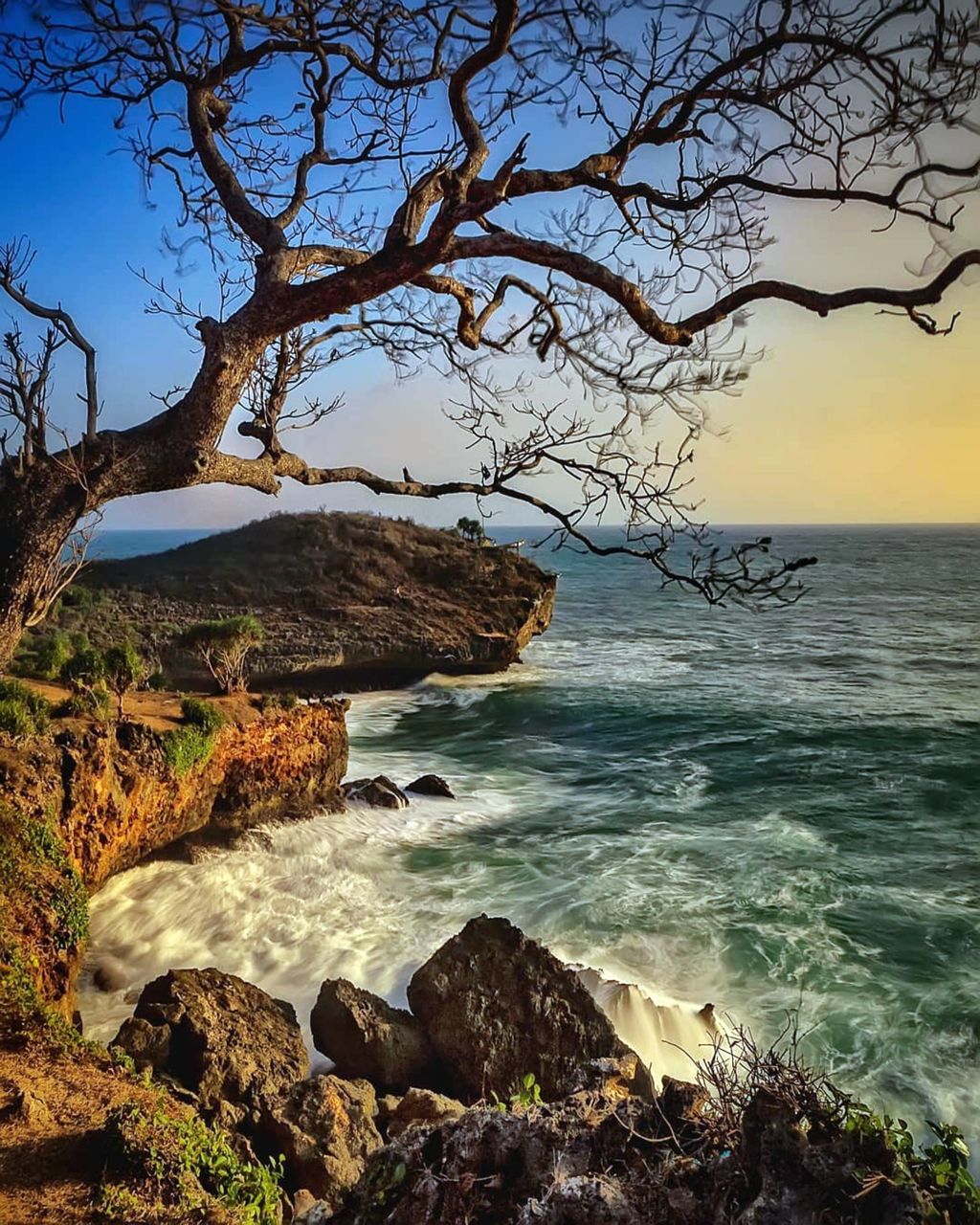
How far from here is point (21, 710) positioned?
458 inches

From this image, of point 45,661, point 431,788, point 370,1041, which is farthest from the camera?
point 431,788

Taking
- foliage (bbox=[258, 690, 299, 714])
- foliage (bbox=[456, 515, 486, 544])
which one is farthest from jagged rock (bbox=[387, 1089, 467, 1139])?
foliage (bbox=[456, 515, 486, 544])

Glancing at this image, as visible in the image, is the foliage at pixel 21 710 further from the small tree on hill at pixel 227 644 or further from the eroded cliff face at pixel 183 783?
the small tree on hill at pixel 227 644

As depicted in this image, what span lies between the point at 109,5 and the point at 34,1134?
287 inches

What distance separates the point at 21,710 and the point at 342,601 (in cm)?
2256

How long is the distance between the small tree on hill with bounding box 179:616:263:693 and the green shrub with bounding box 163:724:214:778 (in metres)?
3.47

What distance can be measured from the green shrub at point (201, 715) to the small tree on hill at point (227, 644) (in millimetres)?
2861

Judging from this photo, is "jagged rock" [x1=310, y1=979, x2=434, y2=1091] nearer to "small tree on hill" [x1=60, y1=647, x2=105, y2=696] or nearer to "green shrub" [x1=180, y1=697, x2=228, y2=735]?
"green shrub" [x1=180, y1=697, x2=228, y2=735]

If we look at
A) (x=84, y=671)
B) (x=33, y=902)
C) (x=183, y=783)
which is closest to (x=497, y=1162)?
(x=33, y=902)

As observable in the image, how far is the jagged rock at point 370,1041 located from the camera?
8.95 metres

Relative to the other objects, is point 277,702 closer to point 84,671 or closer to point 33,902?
point 84,671

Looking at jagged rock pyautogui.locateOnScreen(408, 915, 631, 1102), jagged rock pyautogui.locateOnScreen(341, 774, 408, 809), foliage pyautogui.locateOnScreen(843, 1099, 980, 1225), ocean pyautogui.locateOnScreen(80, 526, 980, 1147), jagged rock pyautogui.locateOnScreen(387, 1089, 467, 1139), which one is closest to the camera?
foliage pyautogui.locateOnScreen(843, 1099, 980, 1225)

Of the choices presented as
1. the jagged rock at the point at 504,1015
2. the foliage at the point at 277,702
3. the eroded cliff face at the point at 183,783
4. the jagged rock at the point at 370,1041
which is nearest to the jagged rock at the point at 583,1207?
the jagged rock at the point at 504,1015

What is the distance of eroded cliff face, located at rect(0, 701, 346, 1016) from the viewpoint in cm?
900
